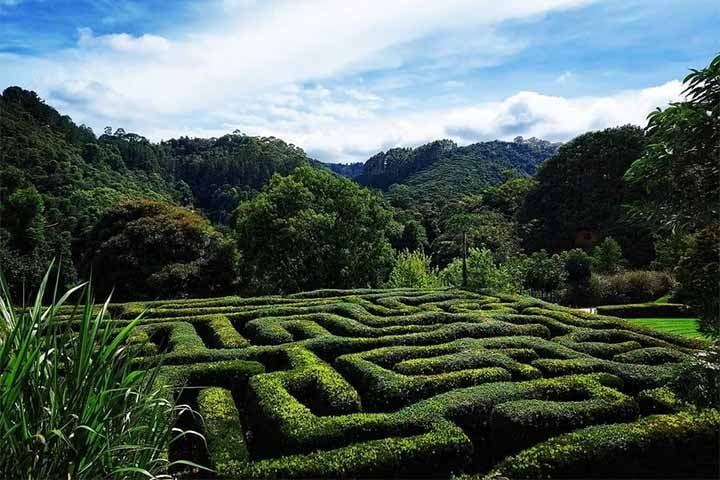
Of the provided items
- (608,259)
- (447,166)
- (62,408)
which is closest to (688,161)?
(62,408)

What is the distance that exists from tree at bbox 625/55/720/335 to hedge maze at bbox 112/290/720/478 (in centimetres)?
251

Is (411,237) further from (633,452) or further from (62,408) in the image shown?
(62,408)

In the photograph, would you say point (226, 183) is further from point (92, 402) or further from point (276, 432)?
Answer: point (92, 402)

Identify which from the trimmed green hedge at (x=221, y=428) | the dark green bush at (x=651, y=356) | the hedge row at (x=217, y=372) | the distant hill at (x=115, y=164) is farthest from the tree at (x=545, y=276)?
the trimmed green hedge at (x=221, y=428)

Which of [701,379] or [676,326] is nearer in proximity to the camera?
[701,379]

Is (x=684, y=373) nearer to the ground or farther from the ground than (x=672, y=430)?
farther from the ground

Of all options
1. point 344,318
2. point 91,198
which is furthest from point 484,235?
point 344,318

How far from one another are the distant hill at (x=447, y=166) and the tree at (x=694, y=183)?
51193 millimetres

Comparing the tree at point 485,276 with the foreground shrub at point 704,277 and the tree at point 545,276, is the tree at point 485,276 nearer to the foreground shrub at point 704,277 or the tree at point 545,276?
the tree at point 545,276

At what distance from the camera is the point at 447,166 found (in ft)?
236

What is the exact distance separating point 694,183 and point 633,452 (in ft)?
11.5

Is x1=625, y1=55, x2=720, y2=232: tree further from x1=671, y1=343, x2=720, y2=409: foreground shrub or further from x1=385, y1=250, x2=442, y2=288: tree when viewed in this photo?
x1=385, y1=250, x2=442, y2=288: tree

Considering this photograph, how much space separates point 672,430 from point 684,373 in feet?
6.88

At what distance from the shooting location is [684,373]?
5.45 metres
